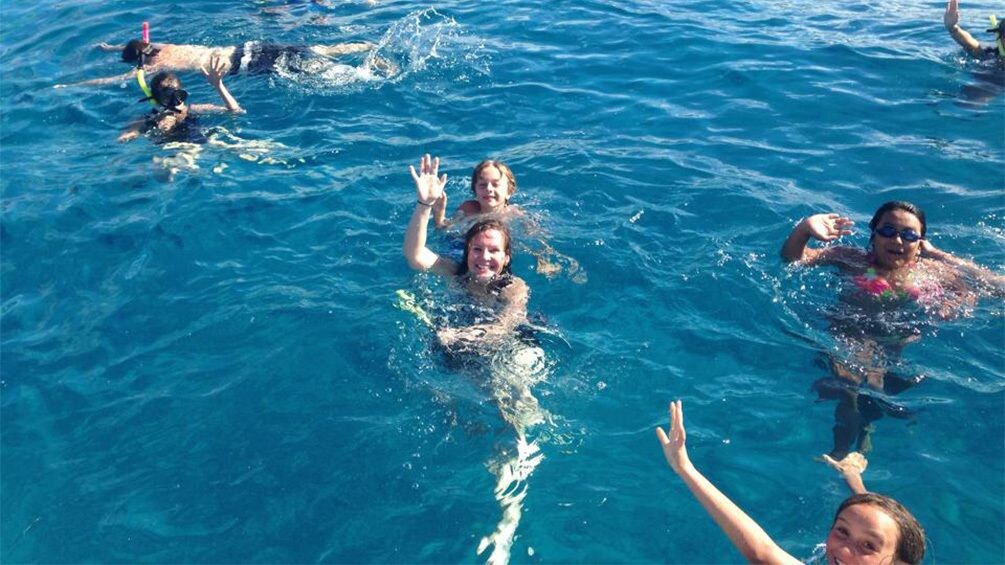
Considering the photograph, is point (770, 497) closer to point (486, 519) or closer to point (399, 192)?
point (486, 519)

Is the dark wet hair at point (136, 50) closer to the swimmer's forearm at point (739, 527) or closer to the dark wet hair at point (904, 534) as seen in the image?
the swimmer's forearm at point (739, 527)

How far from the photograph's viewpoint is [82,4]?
1617 cm

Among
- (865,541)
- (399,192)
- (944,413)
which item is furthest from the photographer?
(399,192)

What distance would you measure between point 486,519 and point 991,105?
29.9 ft

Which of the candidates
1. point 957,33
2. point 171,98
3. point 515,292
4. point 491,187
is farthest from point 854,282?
point 171,98

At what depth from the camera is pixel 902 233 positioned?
5.96 m

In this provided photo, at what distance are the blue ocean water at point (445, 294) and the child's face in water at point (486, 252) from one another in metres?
0.69

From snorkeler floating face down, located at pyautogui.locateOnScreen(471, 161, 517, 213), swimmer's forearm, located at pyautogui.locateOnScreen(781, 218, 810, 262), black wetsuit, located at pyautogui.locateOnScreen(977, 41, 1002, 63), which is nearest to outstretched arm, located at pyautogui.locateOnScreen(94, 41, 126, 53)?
snorkeler floating face down, located at pyautogui.locateOnScreen(471, 161, 517, 213)

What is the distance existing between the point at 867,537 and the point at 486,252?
3.51m

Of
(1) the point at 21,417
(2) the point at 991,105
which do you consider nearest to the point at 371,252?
(1) the point at 21,417

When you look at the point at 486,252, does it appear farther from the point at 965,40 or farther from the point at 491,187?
the point at 965,40

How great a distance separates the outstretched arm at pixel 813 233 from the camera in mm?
5973

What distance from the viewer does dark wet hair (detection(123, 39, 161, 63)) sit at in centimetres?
1073

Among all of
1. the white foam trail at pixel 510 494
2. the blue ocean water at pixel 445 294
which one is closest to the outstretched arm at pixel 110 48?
the blue ocean water at pixel 445 294
